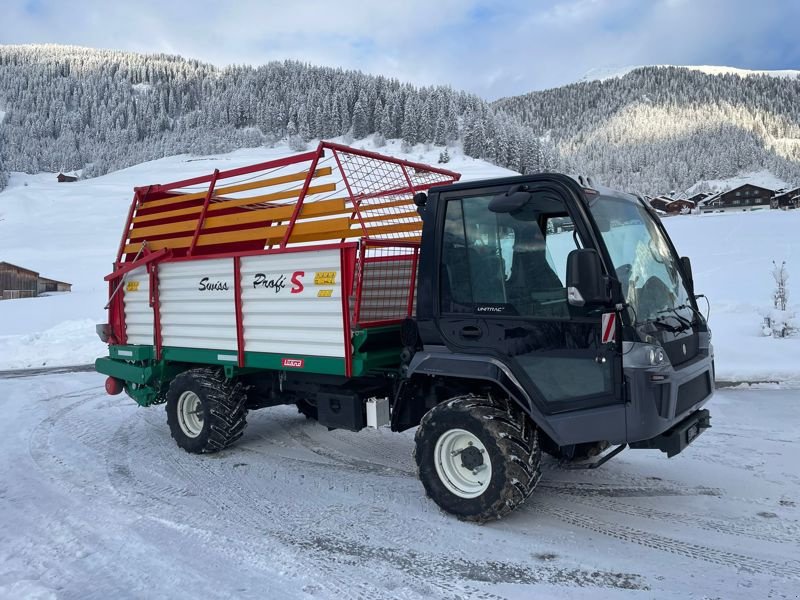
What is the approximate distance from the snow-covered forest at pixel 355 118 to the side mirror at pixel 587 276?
88.4m

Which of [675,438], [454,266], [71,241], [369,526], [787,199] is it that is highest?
[787,199]

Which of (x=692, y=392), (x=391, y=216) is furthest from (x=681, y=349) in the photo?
(x=391, y=216)

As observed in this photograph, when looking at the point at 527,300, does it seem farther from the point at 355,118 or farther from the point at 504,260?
the point at 355,118

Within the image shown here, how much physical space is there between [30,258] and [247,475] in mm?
53403

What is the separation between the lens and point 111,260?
48.0m

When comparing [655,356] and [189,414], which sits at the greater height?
[655,356]

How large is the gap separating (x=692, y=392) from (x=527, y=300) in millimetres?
1289

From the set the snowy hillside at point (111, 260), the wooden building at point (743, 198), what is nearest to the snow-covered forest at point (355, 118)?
the snowy hillside at point (111, 260)

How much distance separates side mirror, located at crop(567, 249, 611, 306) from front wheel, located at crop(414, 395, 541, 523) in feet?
3.53

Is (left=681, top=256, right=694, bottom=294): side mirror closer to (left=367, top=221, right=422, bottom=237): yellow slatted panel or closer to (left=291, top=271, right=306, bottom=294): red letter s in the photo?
(left=367, top=221, right=422, bottom=237): yellow slatted panel

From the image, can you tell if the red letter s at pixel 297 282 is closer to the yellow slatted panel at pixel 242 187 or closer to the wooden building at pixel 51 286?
the yellow slatted panel at pixel 242 187

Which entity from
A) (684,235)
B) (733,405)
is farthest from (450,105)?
(733,405)

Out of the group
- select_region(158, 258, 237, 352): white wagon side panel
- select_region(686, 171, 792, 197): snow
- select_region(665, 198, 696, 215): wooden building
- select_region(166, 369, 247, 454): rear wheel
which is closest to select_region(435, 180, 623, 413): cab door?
select_region(158, 258, 237, 352): white wagon side panel

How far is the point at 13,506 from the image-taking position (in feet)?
15.6
